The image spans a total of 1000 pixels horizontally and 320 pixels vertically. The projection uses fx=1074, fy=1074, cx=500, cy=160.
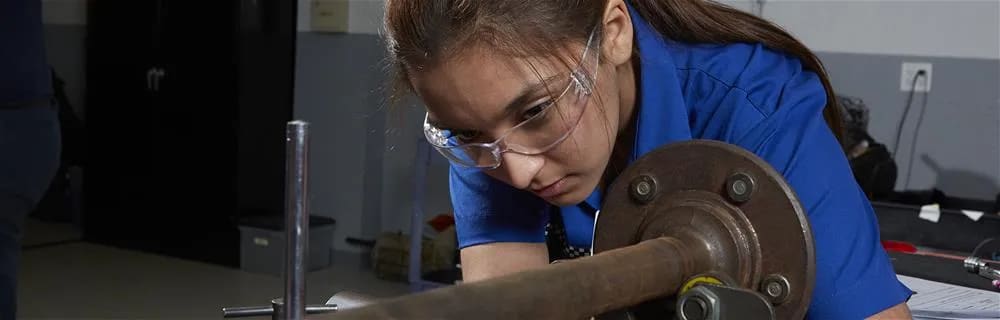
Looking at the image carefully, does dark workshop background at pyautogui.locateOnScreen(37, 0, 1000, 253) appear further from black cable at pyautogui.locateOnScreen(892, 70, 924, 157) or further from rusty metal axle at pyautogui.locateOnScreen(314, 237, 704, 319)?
rusty metal axle at pyautogui.locateOnScreen(314, 237, 704, 319)

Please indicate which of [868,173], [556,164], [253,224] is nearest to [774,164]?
[556,164]

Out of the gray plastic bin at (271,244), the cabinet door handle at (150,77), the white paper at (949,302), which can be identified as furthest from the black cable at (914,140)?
the cabinet door handle at (150,77)

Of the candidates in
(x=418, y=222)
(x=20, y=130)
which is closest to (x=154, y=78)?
(x=418, y=222)

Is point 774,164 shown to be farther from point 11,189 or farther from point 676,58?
point 11,189

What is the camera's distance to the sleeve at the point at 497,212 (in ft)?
4.08

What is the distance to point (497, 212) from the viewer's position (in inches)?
49.3

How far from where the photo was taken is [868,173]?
3.20 metres

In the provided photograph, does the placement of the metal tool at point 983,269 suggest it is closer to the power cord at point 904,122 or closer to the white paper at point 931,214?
the white paper at point 931,214

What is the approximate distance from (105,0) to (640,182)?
482cm

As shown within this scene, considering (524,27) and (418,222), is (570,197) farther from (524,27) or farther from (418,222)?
(418,222)

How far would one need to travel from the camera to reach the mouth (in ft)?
3.34

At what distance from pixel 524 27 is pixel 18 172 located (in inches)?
49.2

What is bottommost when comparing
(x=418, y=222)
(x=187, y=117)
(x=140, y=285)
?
(x=140, y=285)

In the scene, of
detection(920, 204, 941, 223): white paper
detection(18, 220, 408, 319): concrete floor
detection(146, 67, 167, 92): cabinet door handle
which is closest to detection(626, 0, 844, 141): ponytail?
detection(920, 204, 941, 223): white paper
